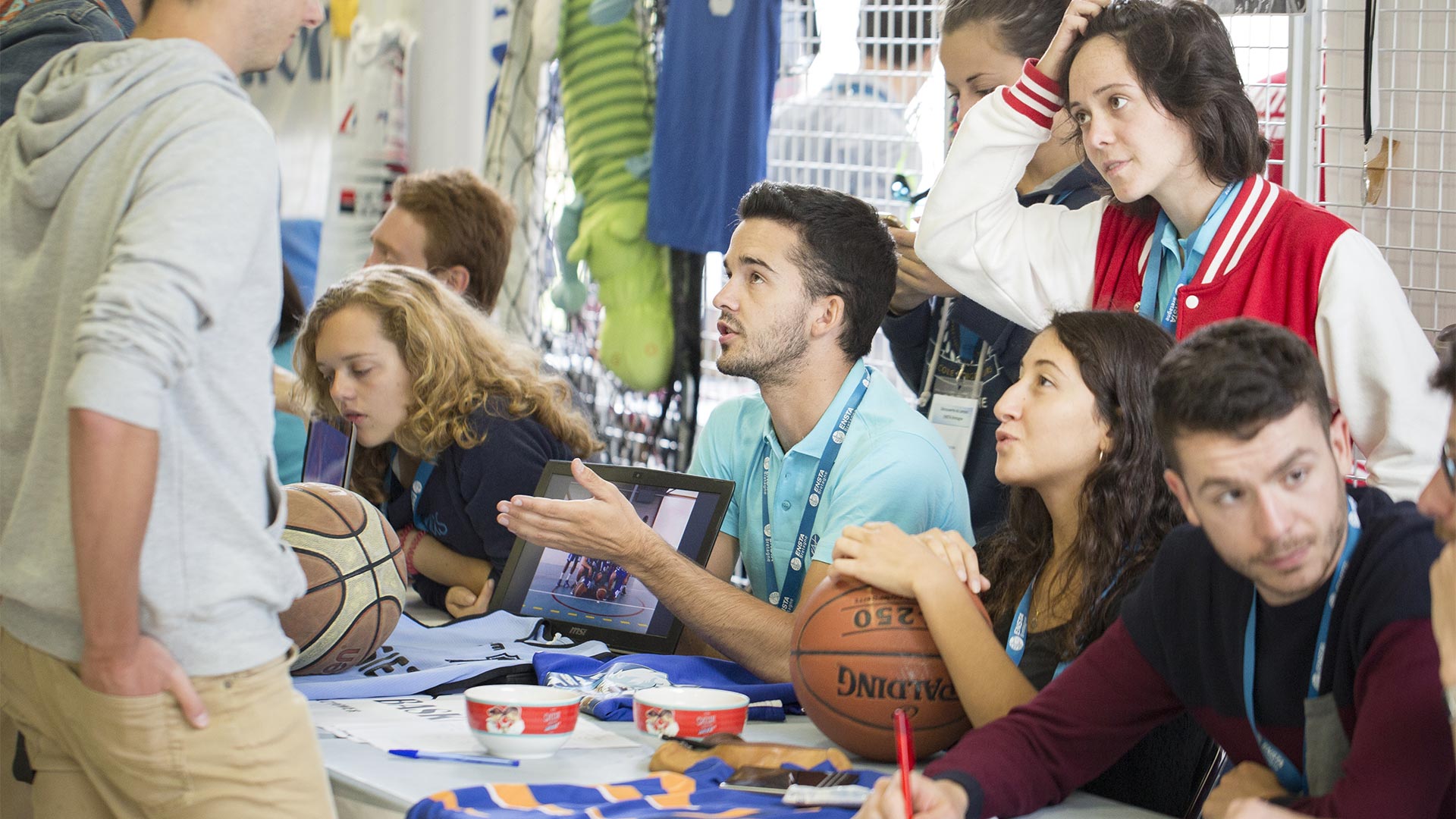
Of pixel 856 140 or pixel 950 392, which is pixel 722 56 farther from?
pixel 950 392

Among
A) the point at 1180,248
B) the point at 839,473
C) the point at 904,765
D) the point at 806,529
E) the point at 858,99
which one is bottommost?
the point at 904,765

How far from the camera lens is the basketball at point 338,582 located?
229cm

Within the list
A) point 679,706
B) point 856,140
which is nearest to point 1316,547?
point 679,706

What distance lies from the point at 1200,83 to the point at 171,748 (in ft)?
5.80

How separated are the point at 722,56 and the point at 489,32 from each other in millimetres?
1029

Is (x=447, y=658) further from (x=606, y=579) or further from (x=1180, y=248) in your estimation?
(x=1180, y=248)

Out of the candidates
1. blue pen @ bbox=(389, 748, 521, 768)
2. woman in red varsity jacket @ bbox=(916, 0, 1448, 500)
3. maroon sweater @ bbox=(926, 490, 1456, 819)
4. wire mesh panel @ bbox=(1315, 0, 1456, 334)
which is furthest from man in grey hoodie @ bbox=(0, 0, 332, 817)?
wire mesh panel @ bbox=(1315, 0, 1456, 334)

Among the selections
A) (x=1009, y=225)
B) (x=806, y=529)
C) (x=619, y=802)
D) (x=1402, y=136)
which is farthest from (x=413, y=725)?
(x=1402, y=136)

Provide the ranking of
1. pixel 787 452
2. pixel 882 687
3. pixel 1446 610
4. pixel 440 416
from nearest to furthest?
pixel 1446 610
pixel 882 687
pixel 787 452
pixel 440 416

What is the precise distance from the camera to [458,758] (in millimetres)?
1860

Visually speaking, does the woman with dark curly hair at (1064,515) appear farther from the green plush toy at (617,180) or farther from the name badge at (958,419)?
the green plush toy at (617,180)

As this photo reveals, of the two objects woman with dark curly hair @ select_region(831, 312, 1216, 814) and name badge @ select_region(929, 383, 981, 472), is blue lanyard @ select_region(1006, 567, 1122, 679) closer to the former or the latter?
woman with dark curly hair @ select_region(831, 312, 1216, 814)

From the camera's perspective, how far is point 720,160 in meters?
4.03

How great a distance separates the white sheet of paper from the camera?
6.40 feet
